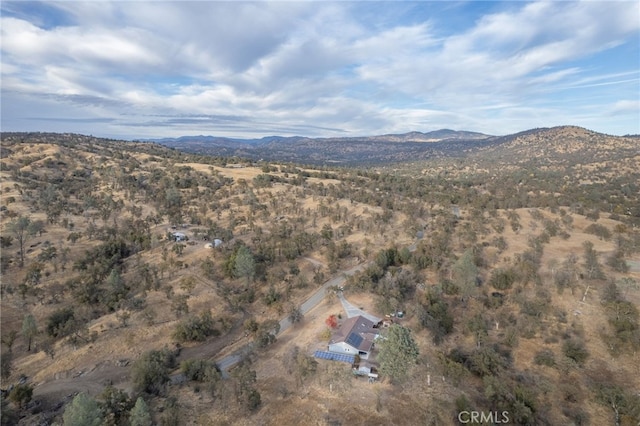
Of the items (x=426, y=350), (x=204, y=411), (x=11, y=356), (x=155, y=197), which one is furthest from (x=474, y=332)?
(x=155, y=197)

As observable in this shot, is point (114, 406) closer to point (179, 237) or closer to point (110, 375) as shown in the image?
point (110, 375)

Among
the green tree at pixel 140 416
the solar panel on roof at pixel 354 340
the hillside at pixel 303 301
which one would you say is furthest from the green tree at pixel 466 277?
the green tree at pixel 140 416

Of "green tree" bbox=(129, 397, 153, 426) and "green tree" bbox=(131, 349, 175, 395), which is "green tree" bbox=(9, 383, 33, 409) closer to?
"green tree" bbox=(131, 349, 175, 395)

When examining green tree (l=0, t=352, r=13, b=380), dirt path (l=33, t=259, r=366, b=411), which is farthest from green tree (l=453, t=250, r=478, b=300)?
green tree (l=0, t=352, r=13, b=380)

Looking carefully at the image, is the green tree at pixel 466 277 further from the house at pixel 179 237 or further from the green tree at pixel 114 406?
the house at pixel 179 237

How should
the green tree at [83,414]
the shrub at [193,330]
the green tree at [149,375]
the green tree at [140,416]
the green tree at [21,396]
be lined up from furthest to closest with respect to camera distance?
the shrub at [193,330]
the green tree at [149,375]
the green tree at [21,396]
the green tree at [140,416]
the green tree at [83,414]

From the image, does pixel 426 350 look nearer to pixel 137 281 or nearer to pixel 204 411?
pixel 204 411
